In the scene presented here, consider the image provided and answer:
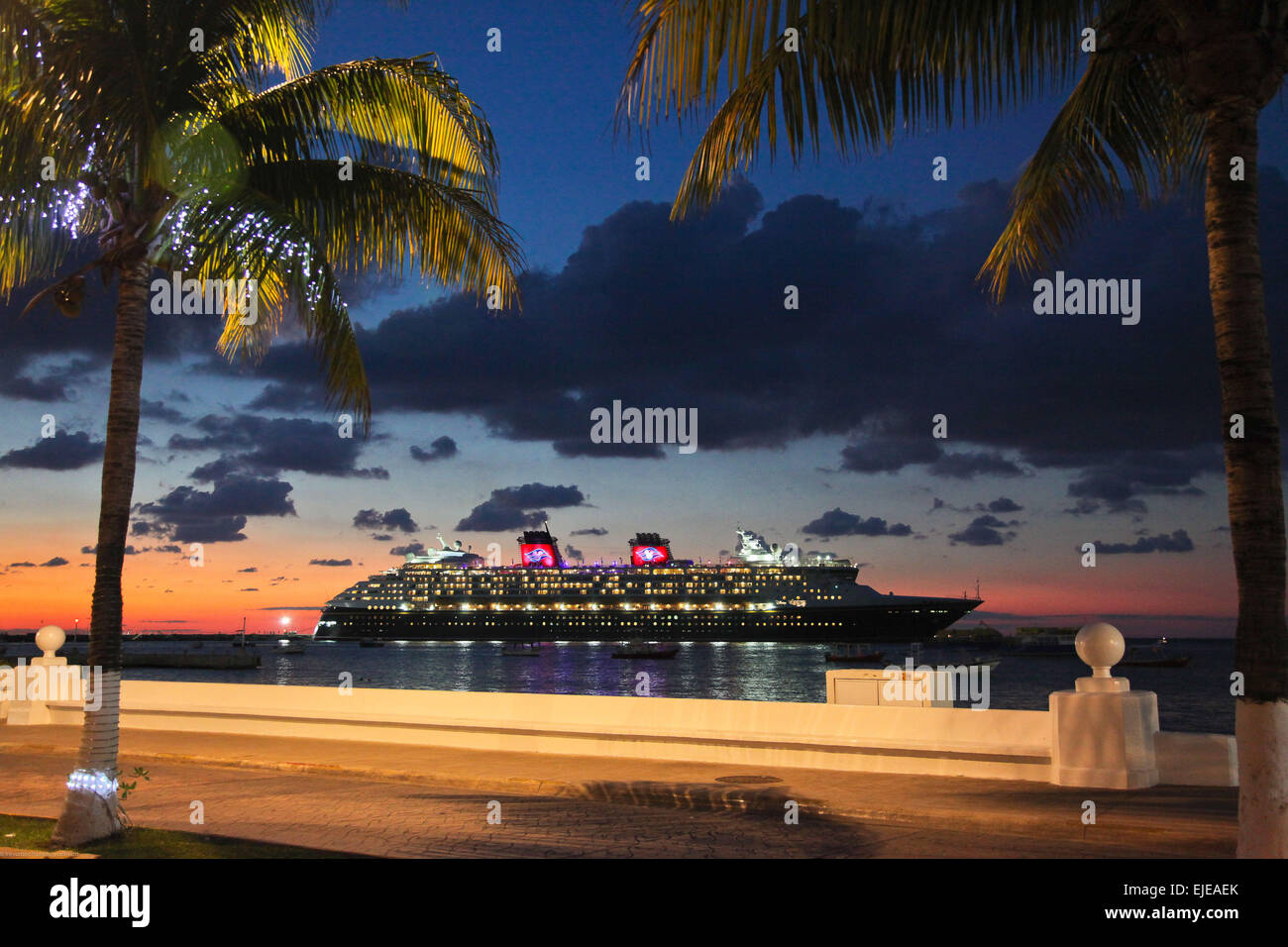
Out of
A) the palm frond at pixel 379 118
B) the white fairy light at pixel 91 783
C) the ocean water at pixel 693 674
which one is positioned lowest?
the ocean water at pixel 693 674

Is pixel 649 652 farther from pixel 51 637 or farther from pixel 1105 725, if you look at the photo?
pixel 1105 725

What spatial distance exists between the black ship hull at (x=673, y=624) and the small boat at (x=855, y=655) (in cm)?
101

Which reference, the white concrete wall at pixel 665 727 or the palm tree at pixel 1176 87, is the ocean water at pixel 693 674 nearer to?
the white concrete wall at pixel 665 727

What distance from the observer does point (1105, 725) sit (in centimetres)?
880

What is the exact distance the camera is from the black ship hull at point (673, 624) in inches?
3885

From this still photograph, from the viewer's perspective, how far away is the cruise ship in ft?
324

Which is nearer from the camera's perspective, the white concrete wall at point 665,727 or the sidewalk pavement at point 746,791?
the sidewalk pavement at point 746,791

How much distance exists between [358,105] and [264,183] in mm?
1065

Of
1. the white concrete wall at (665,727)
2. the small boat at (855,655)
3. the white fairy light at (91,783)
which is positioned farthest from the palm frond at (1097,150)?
the small boat at (855,655)

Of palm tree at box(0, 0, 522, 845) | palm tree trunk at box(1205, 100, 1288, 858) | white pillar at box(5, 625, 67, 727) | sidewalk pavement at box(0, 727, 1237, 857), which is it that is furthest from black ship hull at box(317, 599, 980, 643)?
palm tree trunk at box(1205, 100, 1288, 858)

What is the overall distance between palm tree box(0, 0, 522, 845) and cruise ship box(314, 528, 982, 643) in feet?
300

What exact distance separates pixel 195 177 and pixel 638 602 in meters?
97.2

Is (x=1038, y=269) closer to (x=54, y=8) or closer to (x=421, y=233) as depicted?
(x=421, y=233)
